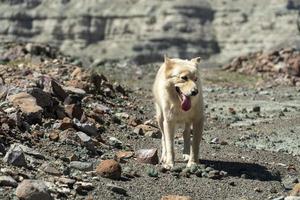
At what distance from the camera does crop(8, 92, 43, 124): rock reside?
1258 cm

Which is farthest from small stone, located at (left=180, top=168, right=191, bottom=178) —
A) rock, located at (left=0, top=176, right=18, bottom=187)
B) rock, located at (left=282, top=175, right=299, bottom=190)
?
Answer: rock, located at (left=0, top=176, right=18, bottom=187)

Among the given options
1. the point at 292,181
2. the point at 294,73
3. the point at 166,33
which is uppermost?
the point at 292,181

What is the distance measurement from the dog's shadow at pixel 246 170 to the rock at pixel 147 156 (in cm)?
96

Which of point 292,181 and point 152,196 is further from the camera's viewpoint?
point 292,181

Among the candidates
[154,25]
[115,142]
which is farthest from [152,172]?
[154,25]

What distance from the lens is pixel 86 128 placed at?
12906 mm

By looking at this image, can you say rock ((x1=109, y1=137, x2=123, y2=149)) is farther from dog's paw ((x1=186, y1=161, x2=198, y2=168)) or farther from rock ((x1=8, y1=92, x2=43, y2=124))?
dog's paw ((x1=186, y1=161, x2=198, y2=168))

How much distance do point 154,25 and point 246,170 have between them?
406 ft

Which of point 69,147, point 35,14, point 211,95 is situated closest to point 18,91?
point 69,147

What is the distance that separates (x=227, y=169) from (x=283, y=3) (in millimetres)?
125087

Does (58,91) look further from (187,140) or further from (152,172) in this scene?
(152,172)

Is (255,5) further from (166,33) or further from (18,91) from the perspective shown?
(18,91)

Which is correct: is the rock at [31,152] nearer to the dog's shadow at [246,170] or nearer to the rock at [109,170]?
the rock at [109,170]

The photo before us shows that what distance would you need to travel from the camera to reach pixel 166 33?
13400 centimetres
